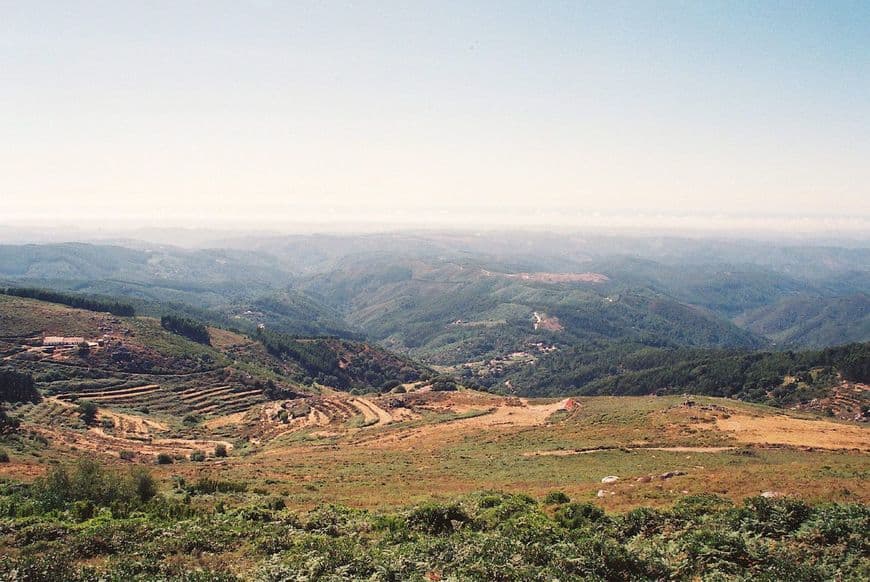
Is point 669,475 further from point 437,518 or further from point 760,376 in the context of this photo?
point 760,376

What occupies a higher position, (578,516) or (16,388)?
(578,516)

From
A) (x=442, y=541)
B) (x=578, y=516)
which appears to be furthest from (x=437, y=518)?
(x=578, y=516)

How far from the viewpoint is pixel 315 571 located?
14133 mm

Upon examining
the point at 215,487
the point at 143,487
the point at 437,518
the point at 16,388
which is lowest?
the point at 16,388

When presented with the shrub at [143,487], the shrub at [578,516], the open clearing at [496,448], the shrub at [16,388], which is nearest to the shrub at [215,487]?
the shrub at [143,487]

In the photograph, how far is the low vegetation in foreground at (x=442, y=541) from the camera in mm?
13555

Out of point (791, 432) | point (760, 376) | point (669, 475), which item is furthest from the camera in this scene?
point (760, 376)

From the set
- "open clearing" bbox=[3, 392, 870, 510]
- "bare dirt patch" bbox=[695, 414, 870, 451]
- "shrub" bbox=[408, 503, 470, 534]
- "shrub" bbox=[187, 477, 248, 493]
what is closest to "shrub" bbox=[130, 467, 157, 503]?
"shrub" bbox=[187, 477, 248, 493]

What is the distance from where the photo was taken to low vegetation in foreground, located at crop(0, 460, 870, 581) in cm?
1355

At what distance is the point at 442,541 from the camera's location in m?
16.5

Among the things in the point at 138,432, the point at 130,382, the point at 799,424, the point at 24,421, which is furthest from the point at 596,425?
the point at 130,382

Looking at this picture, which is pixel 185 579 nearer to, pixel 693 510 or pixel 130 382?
pixel 693 510

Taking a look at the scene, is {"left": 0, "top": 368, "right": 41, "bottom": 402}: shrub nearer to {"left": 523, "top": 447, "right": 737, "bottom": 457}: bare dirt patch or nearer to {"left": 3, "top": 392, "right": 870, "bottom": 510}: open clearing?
{"left": 3, "top": 392, "right": 870, "bottom": 510}: open clearing

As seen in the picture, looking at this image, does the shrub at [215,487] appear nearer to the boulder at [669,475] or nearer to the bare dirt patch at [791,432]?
the boulder at [669,475]
